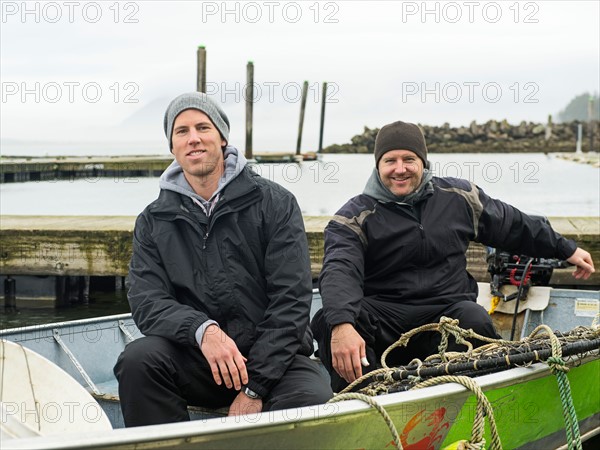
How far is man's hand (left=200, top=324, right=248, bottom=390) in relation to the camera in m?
3.49

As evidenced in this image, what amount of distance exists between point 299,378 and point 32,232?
23.7 ft

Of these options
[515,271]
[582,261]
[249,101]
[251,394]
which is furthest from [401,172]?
[249,101]

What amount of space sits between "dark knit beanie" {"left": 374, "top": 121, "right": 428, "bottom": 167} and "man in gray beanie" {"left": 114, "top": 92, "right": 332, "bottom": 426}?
3.38 feet

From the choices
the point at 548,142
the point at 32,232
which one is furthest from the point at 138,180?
the point at 548,142

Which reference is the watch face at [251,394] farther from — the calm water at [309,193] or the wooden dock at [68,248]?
the calm water at [309,193]

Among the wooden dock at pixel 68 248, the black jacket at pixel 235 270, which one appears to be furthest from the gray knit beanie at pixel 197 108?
the wooden dock at pixel 68 248

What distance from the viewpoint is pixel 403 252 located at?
A: 4.66 metres

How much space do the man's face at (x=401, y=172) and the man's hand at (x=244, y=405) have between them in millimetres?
1631

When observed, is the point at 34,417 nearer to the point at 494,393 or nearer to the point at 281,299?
the point at 281,299

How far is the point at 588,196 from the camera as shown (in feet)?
106

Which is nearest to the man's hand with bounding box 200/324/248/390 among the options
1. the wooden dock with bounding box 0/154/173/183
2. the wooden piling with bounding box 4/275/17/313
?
the wooden piling with bounding box 4/275/17/313

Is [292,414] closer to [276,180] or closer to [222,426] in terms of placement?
[222,426]

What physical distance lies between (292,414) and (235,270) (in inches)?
34.7

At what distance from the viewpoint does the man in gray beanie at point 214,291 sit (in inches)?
139
